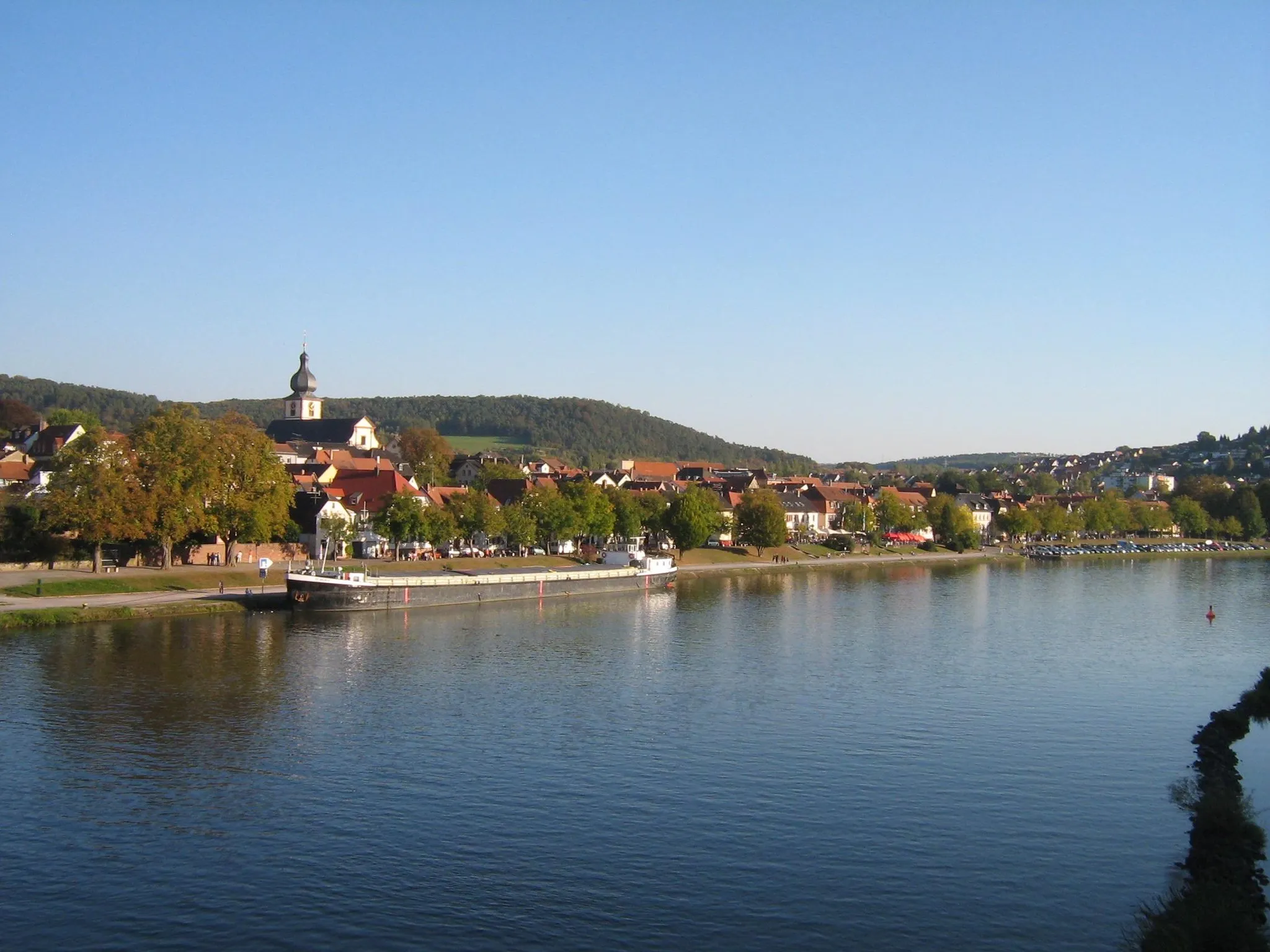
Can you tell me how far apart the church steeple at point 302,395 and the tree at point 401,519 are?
63439 mm

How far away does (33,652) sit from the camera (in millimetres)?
35281

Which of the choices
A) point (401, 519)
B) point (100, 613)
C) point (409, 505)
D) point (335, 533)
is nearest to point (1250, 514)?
point (409, 505)

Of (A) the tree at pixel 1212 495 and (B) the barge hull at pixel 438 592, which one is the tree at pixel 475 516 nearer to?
(B) the barge hull at pixel 438 592

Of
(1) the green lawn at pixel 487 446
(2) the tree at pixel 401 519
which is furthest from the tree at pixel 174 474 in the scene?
(1) the green lawn at pixel 487 446

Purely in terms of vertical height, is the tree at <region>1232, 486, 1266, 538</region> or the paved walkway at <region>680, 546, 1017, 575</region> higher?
the tree at <region>1232, 486, 1266, 538</region>

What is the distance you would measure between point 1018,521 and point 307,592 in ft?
301

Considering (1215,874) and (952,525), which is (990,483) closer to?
(952,525)

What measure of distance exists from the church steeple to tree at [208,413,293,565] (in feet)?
220

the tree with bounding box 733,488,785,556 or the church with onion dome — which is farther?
the church with onion dome

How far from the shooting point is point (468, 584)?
5597 centimetres

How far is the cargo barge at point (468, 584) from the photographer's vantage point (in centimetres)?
4950

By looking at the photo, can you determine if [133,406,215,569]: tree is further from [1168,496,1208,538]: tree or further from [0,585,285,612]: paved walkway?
[1168,496,1208,538]: tree

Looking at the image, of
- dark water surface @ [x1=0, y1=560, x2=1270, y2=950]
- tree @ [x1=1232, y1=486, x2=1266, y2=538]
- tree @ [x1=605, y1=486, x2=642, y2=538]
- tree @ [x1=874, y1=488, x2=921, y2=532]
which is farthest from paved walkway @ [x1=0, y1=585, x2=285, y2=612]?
tree @ [x1=1232, y1=486, x2=1266, y2=538]

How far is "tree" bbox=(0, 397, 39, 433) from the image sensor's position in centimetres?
10462
